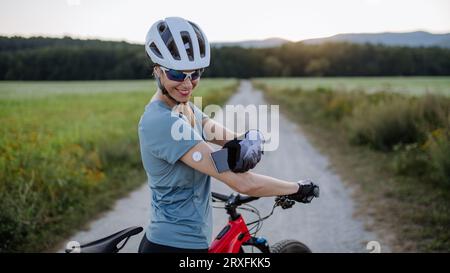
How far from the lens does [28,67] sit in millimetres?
7918

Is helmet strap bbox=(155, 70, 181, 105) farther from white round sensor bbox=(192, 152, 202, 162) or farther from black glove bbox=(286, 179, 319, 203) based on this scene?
black glove bbox=(286, 179, 319, 203)

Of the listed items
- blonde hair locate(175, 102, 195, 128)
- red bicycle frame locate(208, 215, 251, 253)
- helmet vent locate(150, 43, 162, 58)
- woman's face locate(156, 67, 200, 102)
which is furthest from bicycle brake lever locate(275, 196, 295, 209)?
helmet vent locate(150, 43, 162, 58)

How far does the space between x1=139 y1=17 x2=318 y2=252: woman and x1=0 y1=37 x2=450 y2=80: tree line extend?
0.66 ft

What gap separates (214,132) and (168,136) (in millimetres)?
587

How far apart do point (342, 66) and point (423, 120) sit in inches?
1787

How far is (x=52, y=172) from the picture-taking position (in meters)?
5.75

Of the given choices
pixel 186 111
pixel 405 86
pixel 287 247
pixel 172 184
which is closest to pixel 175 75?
pixel 186 111

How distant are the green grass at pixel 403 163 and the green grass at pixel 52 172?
3712 millimetres

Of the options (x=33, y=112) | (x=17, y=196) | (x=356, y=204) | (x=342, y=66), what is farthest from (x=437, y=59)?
(x=342, y=66)

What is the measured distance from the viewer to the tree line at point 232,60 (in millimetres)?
7104

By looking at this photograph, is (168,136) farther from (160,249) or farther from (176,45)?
(160,249)

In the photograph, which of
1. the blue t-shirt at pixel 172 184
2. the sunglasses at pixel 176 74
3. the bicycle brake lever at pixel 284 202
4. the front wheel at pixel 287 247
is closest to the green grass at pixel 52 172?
the front wheel at pixel 287 247

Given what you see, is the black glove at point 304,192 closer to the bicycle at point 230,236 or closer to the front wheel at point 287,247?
the bicycle at point 230,236

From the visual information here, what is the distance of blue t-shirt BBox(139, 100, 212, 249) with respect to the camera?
175cm
